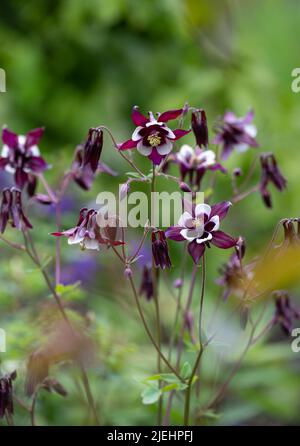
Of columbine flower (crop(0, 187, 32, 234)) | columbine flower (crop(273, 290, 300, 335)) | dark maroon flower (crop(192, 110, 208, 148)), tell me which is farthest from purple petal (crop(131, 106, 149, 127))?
columbine flower (crop(273, 290, 300, 335))

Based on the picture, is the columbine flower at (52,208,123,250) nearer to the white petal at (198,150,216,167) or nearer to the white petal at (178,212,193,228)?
the white petal at (178,212,193,228)

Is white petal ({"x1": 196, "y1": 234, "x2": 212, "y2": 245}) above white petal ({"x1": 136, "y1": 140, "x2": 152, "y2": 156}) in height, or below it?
below

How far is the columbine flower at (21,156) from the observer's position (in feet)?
3.96

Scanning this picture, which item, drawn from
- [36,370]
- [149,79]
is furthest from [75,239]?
[149,79]

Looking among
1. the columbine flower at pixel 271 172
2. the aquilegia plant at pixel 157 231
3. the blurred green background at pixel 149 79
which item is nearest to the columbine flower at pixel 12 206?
the aquilegia plant at pixel 157 231

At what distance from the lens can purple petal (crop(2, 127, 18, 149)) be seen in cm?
120

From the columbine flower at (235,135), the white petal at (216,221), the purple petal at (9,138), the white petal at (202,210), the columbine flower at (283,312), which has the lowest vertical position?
the columbine flower at (283,312)

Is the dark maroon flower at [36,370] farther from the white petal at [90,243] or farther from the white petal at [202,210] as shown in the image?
the white petal at [202,210]

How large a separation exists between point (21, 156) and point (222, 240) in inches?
16.1

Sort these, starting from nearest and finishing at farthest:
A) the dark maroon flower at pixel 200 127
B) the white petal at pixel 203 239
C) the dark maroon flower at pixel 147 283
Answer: the white petal at pixel 203 239, the dark maroon flower at pixel 200 127, the dark maroon flower at pixel 147 283

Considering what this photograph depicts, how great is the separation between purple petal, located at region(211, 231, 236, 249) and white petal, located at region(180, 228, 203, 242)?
0.02 m

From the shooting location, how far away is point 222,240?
3.27 feet

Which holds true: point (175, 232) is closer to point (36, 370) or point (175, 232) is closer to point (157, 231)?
point (157, 231)
